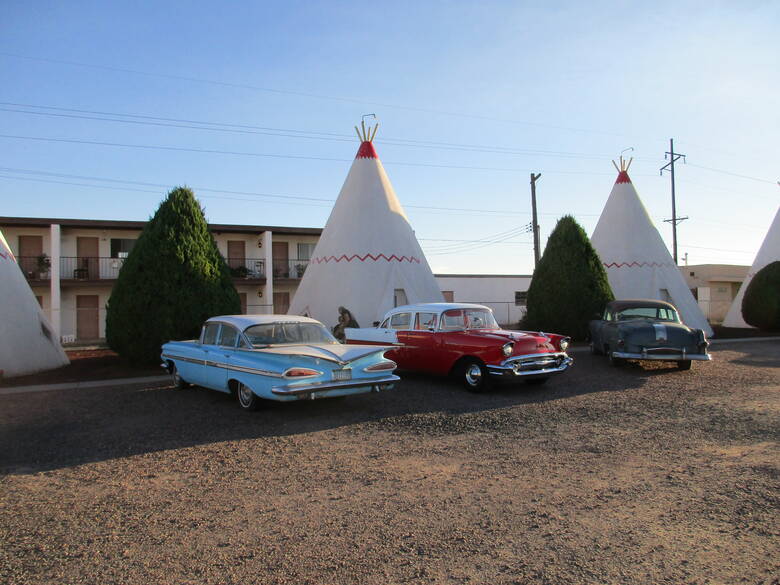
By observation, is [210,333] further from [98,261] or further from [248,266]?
[98,261]

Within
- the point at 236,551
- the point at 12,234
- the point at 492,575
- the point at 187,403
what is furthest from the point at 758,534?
the point at 12,234

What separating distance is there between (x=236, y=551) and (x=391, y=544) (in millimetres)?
850

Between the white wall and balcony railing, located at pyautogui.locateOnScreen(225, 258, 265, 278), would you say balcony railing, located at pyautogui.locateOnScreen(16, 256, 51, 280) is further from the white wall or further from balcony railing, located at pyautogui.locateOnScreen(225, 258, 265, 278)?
the white wall

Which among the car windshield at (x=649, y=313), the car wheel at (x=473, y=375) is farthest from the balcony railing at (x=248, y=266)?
the car wheel at (x=473, y=375)

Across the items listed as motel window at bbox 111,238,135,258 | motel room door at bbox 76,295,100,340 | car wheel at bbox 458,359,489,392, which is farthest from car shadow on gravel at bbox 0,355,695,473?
motel window at bbox 111,238,135,258

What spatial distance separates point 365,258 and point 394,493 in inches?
451

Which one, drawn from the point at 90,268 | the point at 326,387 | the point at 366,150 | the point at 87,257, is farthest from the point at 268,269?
the point at 326,387

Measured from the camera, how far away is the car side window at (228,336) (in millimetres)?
7359

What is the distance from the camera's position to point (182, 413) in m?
7.07


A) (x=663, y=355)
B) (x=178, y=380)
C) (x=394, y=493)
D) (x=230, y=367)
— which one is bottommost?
(x=394, y=493)

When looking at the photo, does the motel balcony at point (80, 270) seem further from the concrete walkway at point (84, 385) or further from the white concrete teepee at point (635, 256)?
the white concrete teepee at point (635, 256)

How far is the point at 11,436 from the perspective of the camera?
19.8ft

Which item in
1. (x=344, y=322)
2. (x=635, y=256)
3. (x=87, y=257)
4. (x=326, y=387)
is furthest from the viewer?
(x=87, y=257)

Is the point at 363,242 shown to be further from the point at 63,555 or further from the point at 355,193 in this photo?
the point at 63,555
